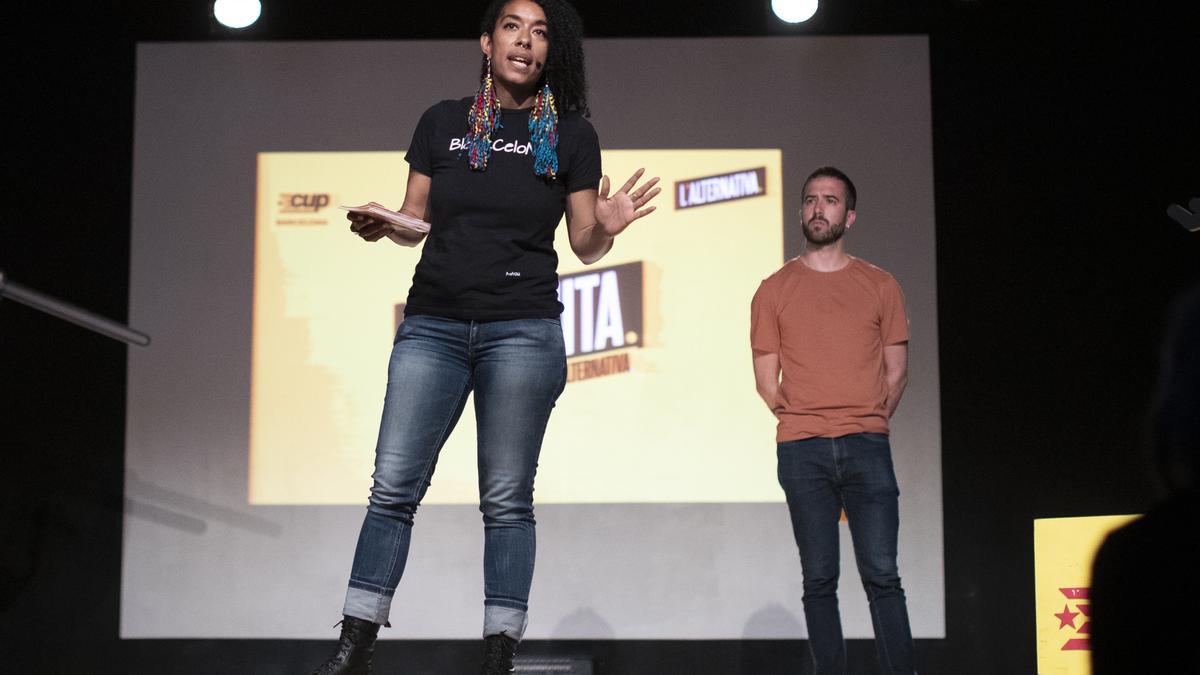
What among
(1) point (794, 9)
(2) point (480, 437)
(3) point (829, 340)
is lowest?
(2) point (480, 437)

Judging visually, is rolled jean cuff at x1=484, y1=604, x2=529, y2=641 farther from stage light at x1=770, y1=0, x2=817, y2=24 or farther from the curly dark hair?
stage light at x1=770, y1=0, x2=817, y2=24

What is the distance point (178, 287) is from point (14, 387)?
0.74 metres

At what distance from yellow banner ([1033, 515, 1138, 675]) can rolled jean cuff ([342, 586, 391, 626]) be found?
6.32 ft

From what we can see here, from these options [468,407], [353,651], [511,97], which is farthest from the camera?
[468,407]

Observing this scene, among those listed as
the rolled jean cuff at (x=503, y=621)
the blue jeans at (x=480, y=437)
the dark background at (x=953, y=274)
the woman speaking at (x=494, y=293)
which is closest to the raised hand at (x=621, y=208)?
the woman speaking at (x=494, y=293)

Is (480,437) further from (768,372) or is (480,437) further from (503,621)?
(768,372)

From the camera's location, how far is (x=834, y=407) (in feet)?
11.0

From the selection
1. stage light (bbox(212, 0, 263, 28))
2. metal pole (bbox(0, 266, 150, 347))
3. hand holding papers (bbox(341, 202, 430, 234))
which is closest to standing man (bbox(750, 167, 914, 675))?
hand holding papers (bbox(341, 202, 430, 234))

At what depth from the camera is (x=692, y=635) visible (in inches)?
185

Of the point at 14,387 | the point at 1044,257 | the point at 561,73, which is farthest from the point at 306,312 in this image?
the point at 1044,257

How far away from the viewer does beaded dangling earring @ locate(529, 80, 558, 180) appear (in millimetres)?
2510

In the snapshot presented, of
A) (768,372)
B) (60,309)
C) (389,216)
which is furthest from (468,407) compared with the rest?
(389,216)

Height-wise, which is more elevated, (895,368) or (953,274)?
(953,274)

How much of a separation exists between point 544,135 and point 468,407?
2.34 m
